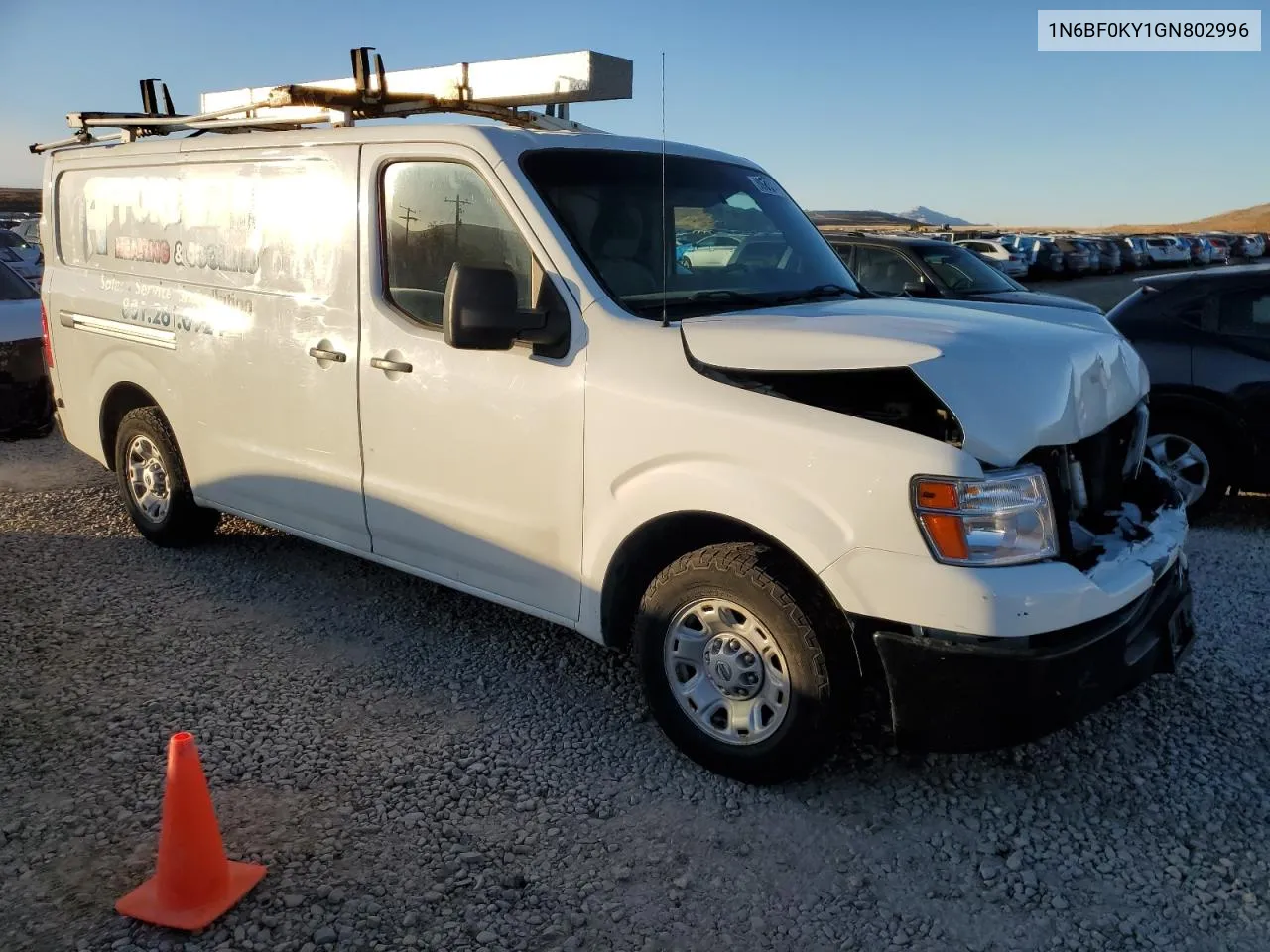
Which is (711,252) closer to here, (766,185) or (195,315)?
(766,185)

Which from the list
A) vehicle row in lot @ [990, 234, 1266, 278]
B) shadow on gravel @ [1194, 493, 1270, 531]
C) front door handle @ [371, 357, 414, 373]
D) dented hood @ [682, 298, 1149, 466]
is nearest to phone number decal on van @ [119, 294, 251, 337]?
front door handle @ [371, 357, 414, 373]

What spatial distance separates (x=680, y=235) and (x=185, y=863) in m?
2.69

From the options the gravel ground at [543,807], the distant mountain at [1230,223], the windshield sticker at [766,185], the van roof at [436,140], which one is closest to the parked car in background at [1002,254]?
the windshield sticker at [766,185]

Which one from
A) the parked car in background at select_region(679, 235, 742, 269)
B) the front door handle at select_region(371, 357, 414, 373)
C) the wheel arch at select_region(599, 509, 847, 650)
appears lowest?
the wheel arch at select_region(599, 509, 847, 650)

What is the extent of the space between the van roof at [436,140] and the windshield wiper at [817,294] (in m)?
0.76

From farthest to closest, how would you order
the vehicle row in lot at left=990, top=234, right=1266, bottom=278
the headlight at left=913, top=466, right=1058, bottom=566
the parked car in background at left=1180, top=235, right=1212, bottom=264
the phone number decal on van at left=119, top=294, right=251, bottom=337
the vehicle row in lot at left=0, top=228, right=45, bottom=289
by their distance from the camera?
the parked car in background at left=1180, top=235, right=1212, bottom=264
the vehicle row in lot at left=990, top=234, right=1266, bottom=278
the vehicle row in lot at left=0, top=228, right=45, bottom=289
the phone number decal on van at left=119, top=294, right=251, bottom=337
the headlight at left=913, top=466, right=1058, bottom=566

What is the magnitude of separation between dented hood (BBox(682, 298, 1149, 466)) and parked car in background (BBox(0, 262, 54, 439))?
6301mm

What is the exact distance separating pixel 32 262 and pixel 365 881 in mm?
20755

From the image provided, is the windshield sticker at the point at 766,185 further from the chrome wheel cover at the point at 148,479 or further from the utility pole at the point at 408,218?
the chrome wheel cover at the point at 148,479

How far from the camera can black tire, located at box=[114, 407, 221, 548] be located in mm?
5461

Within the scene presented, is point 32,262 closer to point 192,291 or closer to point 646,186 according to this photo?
point 192,291

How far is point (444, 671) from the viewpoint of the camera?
430 centimetres

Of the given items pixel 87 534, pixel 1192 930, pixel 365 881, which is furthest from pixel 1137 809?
pixel 87 534

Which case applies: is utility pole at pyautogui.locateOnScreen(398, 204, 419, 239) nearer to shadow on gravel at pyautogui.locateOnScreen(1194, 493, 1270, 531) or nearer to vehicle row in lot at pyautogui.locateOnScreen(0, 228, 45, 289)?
shadow on gravel at pyautogui.locateOnScreen(1194, 493, 1270, 531)
